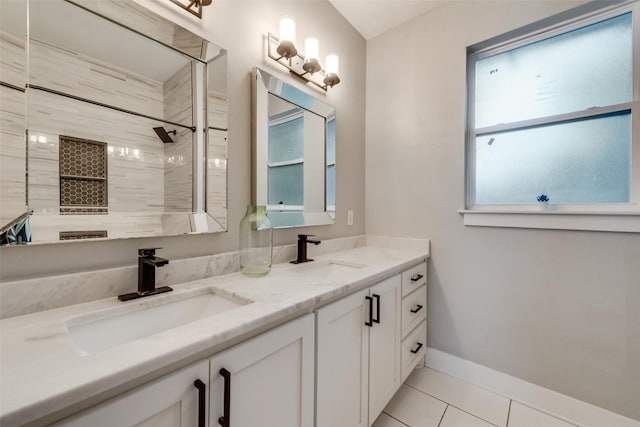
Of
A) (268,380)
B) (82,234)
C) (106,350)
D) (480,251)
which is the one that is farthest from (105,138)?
(480,251)

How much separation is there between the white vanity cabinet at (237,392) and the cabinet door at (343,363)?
0.06 m

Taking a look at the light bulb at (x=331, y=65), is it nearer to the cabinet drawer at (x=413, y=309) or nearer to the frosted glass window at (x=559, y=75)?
the frosted glass window at (x=559, y=75)

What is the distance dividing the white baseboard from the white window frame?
36.2 inches

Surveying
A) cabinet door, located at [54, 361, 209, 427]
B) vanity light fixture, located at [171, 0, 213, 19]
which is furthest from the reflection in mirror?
cabinet door, located at [54, 361, 209, 427]

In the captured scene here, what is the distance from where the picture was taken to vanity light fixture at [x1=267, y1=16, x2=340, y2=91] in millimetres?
1404

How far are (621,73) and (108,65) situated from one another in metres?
2.35

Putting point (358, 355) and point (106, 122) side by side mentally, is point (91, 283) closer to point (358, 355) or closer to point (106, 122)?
point (106, 122)

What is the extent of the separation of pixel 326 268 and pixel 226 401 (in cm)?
95

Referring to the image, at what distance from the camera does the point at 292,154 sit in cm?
157

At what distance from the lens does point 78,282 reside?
83 centimetres

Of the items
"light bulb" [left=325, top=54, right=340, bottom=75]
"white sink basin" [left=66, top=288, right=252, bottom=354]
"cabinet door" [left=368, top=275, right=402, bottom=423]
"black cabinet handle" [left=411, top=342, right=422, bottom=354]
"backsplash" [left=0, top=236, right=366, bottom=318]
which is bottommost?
"black cabinet handle" [left=411, top=342, right=422, bottom=354]

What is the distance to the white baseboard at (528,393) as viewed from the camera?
1.34 metres

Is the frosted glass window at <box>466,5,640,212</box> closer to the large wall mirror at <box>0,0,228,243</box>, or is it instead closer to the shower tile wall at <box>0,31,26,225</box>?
the large wall mirror at <box>0,0,228,243</box>

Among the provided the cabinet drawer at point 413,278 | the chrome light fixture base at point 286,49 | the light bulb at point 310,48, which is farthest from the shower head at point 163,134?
the cabinet drawer at point 413,278
